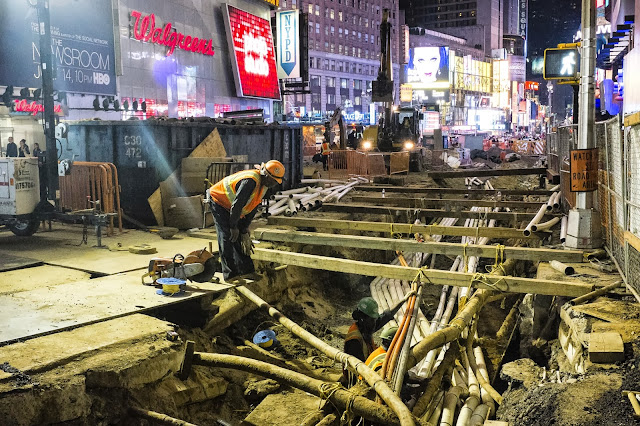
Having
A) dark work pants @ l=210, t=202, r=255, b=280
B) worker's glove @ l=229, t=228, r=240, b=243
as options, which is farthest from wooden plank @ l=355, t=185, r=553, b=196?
worker's glove @ l=229, t=228, r=240, b=243

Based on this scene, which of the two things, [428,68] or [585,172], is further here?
[428,68]

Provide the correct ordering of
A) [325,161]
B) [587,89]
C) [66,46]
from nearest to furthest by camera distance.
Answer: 1. [587,89]
2. [66,46]
3. [325,161]

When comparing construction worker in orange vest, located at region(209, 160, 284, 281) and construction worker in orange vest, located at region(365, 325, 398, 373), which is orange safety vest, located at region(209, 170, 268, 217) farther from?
construction worker in orange vest, located at region(365, 325, 398, 373)

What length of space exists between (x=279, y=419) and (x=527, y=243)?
7032 mm

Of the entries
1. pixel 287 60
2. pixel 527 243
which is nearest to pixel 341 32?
pixel 287 60

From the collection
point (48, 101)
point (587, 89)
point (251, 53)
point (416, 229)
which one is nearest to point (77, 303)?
point (416, 229)

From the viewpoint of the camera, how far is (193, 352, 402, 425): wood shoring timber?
4967 mm

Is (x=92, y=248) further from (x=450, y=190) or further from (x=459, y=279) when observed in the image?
(x=450, y=190)

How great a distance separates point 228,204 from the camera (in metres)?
9.02

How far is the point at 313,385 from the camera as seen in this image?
5.55 m

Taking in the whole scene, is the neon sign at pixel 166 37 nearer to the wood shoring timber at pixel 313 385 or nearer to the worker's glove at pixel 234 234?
the worker's glove at pixel 234 234

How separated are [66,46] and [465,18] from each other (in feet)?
521

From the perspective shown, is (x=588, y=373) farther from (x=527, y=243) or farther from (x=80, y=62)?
(x=80, y=62)

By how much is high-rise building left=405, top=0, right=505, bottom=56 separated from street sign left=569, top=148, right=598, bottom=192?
152 metres
